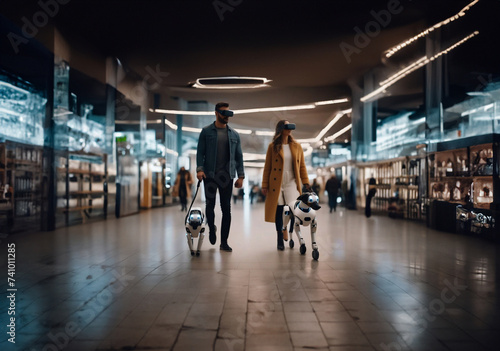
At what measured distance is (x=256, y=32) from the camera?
9.85 metres

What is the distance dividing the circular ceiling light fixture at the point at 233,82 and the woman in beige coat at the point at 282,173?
4678 millimetres

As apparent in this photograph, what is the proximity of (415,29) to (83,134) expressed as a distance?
962 cm

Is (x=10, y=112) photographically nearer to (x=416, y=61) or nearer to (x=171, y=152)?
(x=416, y=61)

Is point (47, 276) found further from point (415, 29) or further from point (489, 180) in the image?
point (415, 29)

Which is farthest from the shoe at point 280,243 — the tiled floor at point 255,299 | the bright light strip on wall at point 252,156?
the bright light strip on wall at point 252,156

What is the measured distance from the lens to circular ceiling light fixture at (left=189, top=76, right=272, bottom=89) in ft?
35.3

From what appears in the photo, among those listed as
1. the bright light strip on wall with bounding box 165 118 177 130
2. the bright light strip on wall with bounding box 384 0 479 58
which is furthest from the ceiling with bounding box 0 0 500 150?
the bright light strip on wall with bounding box 165 118 177 130

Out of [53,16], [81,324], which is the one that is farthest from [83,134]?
[81,324]

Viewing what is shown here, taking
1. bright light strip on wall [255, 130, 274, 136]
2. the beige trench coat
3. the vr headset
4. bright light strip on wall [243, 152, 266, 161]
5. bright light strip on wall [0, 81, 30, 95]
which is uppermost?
bright light strip on wall [255, 130, 274, 136]

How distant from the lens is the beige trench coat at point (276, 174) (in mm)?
6309

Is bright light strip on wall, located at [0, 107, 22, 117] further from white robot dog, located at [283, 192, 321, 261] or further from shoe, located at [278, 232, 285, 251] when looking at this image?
white robot dog, located at [283, 192, 321, 261]

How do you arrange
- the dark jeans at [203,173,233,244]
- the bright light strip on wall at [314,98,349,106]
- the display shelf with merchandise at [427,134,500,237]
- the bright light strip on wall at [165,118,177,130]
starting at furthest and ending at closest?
the bright light strip on wall at [165,118,177,130], the bright light strip on wall at [314,98,349,106], the display shelf with merchandise at [427,134,500,237], the dark jeans at [203,173,233,244]

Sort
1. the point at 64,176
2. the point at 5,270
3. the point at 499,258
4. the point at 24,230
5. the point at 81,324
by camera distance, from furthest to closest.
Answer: the point at 64,176, the point at 24,230, the point at 499,258, the point at 5,270, the point at 81,324

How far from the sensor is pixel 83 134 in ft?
39.0
